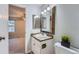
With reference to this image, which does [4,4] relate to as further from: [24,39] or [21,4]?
[24,39]

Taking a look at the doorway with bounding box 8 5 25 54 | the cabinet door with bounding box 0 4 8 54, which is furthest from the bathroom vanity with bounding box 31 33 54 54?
the cabinet door with bounding box 0 4 8 54

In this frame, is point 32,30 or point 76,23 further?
point 32,30

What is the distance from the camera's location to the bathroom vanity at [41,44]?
146 centimetres

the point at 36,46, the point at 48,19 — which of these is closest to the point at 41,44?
the point at 36,46

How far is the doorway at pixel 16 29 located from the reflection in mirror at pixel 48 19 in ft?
0.87

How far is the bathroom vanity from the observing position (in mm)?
1459

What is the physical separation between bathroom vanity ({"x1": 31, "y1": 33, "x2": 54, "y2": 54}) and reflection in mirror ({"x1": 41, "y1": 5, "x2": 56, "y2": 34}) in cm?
10

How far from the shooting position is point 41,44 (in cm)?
147

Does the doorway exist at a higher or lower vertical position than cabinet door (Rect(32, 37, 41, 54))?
higher

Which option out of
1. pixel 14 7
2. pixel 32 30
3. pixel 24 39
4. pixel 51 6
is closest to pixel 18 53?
pixel 24 39

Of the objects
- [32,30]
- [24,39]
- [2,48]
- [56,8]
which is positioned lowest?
[2,48]

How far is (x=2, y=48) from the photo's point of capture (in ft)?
4.97

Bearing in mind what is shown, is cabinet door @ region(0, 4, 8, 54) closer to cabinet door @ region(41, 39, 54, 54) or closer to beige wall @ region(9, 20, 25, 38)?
beige wall @ region(9, 20, 25, 38)
